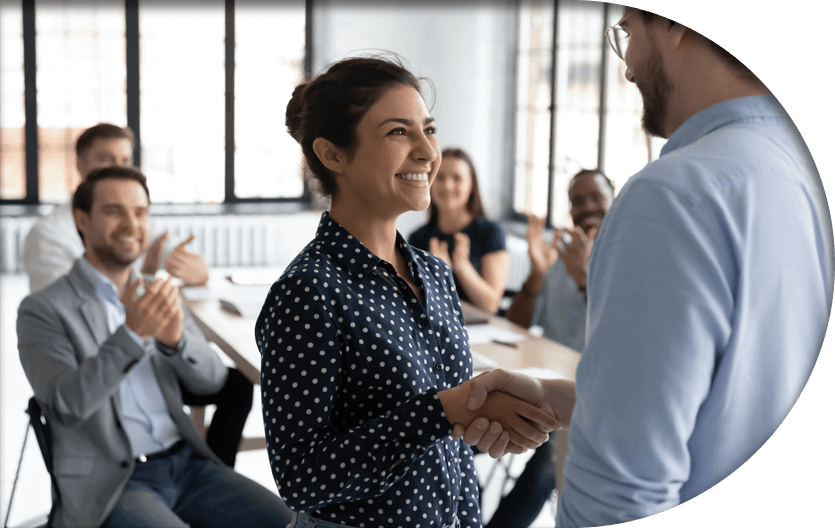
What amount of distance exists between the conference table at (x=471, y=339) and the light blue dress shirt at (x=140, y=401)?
0.23 meters

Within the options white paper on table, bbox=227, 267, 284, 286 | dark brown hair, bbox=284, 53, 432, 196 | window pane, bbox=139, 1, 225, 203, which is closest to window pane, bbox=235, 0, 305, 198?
window pane, bbox=139, 1, 225, 203

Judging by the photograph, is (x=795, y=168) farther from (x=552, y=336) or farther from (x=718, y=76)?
(x=552, y=336)

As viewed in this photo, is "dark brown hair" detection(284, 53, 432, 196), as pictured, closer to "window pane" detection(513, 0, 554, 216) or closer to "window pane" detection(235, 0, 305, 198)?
"window pane" detection(513, 0, 554, 216)

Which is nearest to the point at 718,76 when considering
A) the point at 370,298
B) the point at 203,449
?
the point at 370,298

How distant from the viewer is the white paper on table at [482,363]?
1896mm

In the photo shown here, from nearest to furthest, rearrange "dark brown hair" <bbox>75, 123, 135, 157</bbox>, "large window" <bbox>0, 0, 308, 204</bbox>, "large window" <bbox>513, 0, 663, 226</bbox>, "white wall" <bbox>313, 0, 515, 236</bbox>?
"dark brown hair" <bbox>75, 123, 135, 157</bbox>
"large window" <bbox>513, 0, 663, 226</bbox>
"large window" <bbox>0, 0, 308, 204</bbox>
"white wall" <bbox>313, 0, 515, 236</bbox>

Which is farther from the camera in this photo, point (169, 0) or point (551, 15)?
point (169, 0)

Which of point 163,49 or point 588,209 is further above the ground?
point 163,49

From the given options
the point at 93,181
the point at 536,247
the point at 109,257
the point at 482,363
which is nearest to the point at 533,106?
the point at 536,247

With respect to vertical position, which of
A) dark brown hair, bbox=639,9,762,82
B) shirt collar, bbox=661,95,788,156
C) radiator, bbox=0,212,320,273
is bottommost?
radiator, bbox=0,212,320,273

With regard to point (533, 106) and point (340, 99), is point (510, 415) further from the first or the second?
point (533, 106)

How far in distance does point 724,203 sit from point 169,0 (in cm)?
654

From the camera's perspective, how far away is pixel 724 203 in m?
0.60

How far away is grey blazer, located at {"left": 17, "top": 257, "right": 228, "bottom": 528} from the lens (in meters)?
1.56
